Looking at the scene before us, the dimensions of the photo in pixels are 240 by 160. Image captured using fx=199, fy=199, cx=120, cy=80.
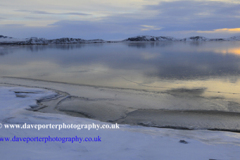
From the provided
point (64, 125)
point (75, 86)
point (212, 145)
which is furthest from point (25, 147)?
point (75, 86)

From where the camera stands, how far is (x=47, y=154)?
3.90m

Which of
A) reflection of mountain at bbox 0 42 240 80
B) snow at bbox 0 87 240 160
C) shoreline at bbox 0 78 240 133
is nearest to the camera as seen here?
snow at bbox 0 87 240 160

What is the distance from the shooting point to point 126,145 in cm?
455

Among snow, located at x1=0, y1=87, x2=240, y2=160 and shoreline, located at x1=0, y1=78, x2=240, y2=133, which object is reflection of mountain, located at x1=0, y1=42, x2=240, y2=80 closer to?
shoreline, located at x1=0, y1=78, x2=240, y2=133

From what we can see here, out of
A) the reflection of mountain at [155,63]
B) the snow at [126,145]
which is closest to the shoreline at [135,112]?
the snow at [126,145]

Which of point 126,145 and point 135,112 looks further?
point 135,112

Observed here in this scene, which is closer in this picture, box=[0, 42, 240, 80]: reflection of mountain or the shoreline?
the shoreline

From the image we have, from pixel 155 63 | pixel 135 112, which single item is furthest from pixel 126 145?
pixel 155 63

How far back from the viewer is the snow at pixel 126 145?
397 cm

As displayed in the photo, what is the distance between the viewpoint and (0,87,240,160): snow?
13.0 feet

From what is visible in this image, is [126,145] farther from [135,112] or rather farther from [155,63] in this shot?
[155,63]

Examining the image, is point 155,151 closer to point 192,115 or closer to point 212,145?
point 212,145

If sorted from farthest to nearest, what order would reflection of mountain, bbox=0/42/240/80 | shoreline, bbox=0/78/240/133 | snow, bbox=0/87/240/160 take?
reflection of mountain, bbox=0/42/240/80
shoreline, bbox=0/78/240/133
snow, bbox=0/87/240/160

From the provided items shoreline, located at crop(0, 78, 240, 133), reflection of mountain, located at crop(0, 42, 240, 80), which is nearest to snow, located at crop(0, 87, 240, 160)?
shoreline, located at crop(0, 78, 240, 133)
